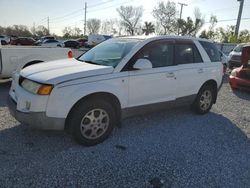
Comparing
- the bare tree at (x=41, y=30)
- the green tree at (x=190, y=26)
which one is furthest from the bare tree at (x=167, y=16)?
the bare tree at (x=41, y=30)

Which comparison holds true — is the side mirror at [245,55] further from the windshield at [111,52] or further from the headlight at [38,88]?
the headlight at [38,88]

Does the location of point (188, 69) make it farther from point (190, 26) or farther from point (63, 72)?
point (190, 26)

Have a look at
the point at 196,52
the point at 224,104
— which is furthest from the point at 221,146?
the point at 224,104

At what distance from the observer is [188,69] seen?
4.75m

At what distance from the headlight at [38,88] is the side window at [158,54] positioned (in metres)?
1.54

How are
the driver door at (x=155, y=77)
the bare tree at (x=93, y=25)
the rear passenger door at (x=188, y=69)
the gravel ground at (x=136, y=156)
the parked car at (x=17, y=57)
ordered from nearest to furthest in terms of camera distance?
1. the gravel ground at (x=136, y=156)
2. the driver door at (x=155, y=77)
3. the rear passenger door at (x=188, y=69)
4. the parked car at (x=17, y=57)
5. the bare tree at (x=93, y=25)

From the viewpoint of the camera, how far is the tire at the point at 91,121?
11.3 feet

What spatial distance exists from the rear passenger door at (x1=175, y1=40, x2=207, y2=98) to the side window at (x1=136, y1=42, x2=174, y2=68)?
18 cm

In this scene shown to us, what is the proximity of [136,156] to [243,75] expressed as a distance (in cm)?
604

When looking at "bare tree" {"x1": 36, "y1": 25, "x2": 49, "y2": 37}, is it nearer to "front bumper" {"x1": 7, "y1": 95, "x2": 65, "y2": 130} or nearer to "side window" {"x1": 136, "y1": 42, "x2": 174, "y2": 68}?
"side window" {"x1": 136, "y1": 42, "x2": 174, "y2": 68}

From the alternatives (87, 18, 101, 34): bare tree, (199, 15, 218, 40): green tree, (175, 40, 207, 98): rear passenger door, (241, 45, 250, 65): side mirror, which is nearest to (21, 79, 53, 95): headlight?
(175, 40, 207, 98): rear passenger door

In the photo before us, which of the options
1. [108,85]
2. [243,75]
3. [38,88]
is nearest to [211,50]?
[108,85]

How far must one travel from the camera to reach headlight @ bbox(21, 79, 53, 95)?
126 inches

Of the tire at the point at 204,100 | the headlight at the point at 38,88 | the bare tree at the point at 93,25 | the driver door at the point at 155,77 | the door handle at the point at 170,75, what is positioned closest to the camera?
the headlight at the point at 38,88
